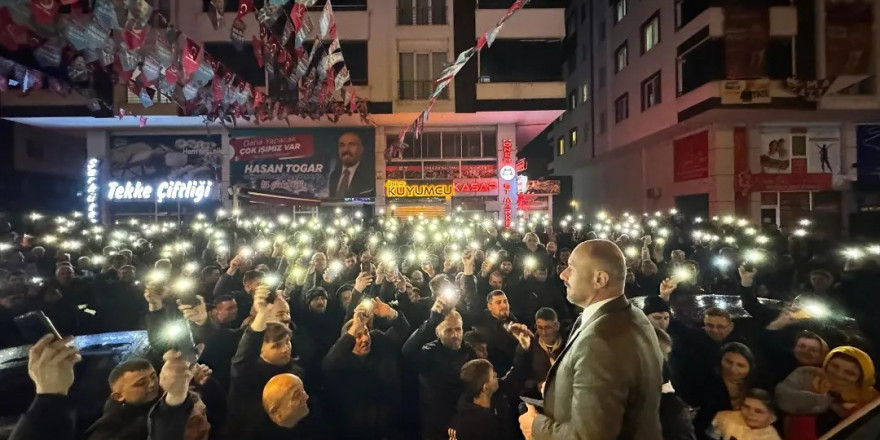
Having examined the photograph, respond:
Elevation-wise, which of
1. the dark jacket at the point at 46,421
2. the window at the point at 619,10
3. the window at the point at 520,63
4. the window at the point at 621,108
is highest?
the window at the point at 619,10

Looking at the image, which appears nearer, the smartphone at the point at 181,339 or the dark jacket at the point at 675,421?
the dark jacket at the point at 675,421

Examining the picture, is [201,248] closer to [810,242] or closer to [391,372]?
[391,372]

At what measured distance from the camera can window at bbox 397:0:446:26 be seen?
27016mm

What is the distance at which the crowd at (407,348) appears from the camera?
338 centimetres

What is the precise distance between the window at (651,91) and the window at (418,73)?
10.4 metres

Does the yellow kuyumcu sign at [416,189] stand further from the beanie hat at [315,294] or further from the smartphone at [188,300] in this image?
the smartphone at [188,300]

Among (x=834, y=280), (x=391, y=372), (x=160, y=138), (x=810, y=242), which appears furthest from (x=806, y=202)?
(x=160, y=138)

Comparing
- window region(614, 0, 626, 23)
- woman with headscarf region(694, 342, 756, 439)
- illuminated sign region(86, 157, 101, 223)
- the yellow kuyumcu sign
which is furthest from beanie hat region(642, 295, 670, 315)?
window region(614, 0, 626, 23)

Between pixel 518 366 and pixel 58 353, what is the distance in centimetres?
350

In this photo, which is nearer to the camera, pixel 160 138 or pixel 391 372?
pixel 391 372

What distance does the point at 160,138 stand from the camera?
2911 cm

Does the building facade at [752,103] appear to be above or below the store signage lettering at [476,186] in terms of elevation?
above

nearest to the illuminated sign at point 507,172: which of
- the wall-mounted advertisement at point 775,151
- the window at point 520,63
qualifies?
the window at point 520,63

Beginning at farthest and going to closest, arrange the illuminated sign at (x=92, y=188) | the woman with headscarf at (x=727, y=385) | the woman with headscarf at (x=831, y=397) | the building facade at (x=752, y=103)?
the illuminated sign at (x=92, y=188), the building facade at (x=752, y=103), the woman with headscarf at (x=727, y=385), the woman with headscarf at (x=831, y=397)
